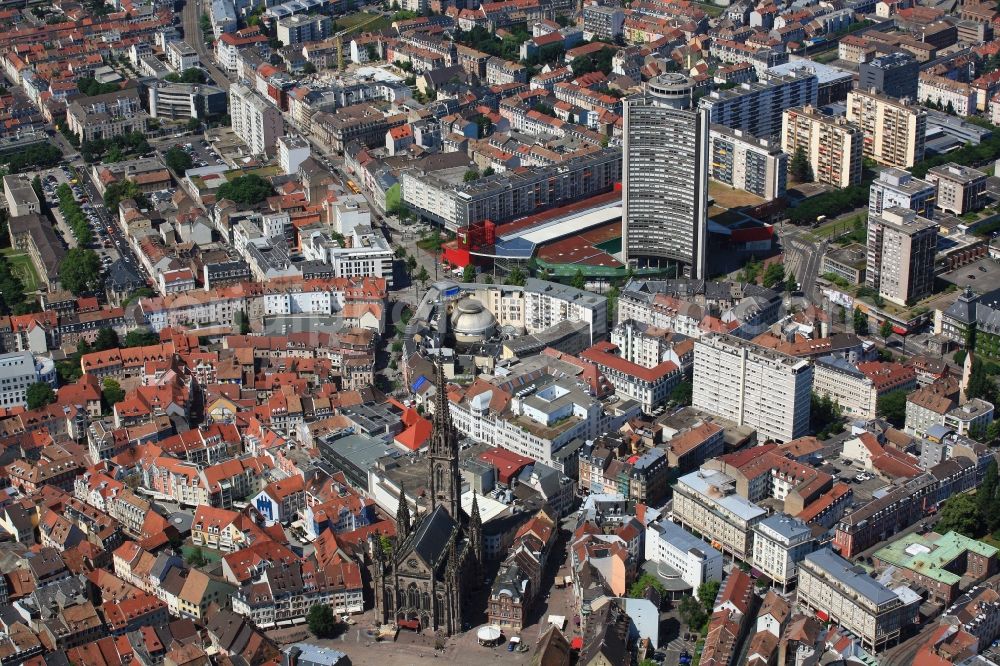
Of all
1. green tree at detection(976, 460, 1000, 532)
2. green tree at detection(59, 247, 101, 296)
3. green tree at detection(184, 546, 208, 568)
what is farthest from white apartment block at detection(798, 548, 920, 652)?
green tree at detection(59, 247, 101, 296)

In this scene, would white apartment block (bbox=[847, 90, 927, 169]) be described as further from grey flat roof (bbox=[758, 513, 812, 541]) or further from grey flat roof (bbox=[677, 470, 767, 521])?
grey flat roof (bbox=[758, 513, 812, 541])

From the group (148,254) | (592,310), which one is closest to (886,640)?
(592,310)

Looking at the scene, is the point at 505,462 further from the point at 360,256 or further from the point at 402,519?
the point at 360,256

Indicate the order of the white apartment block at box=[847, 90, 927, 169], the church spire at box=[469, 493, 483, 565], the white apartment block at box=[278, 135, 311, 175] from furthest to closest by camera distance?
1. the white apartment block at box=[278, 135, 311, 175]
2. the white apartment block at box=[847, 90, 927, 169]
3. the church spire at box=[469, 493, 483, 565]

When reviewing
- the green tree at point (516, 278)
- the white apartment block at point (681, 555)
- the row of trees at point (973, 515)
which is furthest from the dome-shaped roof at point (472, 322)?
the row of trees at point (973, 515)

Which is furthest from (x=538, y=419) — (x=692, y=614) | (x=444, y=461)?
(x=692, y=614)
